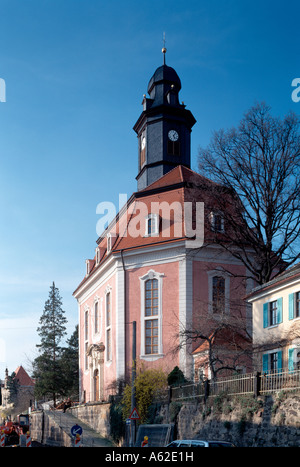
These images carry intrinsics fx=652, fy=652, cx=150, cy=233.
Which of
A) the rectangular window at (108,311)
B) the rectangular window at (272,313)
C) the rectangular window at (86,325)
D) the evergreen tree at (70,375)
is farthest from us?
the evergreen tree at (70,375)

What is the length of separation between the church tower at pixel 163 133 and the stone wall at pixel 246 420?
2597cm

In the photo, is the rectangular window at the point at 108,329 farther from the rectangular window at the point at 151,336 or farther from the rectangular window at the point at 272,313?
the rectangular window at the point at 272,313

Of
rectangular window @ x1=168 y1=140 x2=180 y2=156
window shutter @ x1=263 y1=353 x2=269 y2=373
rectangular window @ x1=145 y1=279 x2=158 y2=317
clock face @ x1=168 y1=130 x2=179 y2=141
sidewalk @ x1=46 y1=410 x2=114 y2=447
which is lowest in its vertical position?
sidewalk @ x1=46 y1=410 x2=114 y2=447

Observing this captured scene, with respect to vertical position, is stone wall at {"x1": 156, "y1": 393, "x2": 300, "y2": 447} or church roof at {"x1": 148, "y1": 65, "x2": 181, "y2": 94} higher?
church roof at {"x1": 148, "y1": 65, "x2": 181, "y2": 94}

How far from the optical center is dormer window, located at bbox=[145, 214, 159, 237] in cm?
4347

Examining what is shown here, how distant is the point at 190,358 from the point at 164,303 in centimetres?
432

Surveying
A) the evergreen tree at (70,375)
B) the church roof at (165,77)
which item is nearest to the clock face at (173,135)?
the church roof at (165,77)

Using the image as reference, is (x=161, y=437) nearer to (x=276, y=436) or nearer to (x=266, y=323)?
(x=266, y=323)

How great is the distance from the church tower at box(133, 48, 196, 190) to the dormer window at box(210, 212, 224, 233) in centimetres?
1204

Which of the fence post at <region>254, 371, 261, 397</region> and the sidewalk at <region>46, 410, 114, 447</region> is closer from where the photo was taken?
the fence post at <region>254, 371, 261, 397</region>

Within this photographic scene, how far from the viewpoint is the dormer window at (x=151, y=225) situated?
43469 millimetres

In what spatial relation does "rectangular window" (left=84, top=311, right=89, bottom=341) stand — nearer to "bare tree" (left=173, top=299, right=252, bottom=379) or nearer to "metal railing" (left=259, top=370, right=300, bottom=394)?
"bare tree" (left=173, top=299, right=252, bottom=379)

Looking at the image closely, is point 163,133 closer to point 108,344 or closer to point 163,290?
point 163,290

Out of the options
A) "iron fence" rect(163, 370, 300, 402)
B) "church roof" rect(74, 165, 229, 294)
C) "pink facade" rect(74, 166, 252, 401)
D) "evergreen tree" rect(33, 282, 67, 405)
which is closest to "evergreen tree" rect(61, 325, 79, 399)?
"evergreen tree" rect(33, 282, 67, 405)
